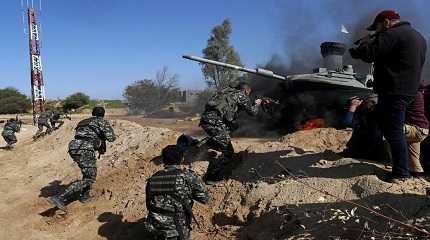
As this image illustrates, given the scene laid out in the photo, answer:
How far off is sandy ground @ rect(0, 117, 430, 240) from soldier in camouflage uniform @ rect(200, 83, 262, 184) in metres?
0.29

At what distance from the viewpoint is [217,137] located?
25.0 ft

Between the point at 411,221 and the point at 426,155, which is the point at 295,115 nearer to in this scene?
the point at 426,155

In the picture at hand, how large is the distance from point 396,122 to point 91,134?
5.15m

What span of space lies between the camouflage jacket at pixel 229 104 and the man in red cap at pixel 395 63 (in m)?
2.68

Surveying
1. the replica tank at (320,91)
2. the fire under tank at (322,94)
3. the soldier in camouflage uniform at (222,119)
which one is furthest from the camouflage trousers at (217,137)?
the fire under tank at (322,94)

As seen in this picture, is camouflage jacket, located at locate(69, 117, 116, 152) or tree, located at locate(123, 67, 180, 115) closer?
camouflage jacket, located at locate(69, 117, 116, 152)

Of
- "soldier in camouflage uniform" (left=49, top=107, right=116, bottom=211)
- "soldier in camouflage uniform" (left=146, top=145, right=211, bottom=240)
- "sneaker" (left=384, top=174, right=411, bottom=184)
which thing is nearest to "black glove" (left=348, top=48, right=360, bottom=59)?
"sneaker" (left=384, top=174, right=411, bottom=184)

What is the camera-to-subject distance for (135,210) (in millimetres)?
7918

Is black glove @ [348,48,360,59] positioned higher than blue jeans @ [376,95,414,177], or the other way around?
black glove @ [348,48,360,59]

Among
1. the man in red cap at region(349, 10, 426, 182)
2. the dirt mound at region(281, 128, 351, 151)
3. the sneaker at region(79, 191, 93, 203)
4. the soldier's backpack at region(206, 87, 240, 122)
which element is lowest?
the sneaker at region(79, 191, 93, 203)

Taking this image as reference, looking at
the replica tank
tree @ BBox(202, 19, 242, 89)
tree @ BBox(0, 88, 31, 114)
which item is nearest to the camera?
the replica tank

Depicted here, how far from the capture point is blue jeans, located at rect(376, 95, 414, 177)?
203 inches

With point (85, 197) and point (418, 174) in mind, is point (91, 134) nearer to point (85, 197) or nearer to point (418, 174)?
point (85, 197)

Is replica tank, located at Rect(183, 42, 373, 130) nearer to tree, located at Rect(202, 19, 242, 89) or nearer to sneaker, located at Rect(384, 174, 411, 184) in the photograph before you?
sneaker, located at Rect(384, 174, 411, 184)
